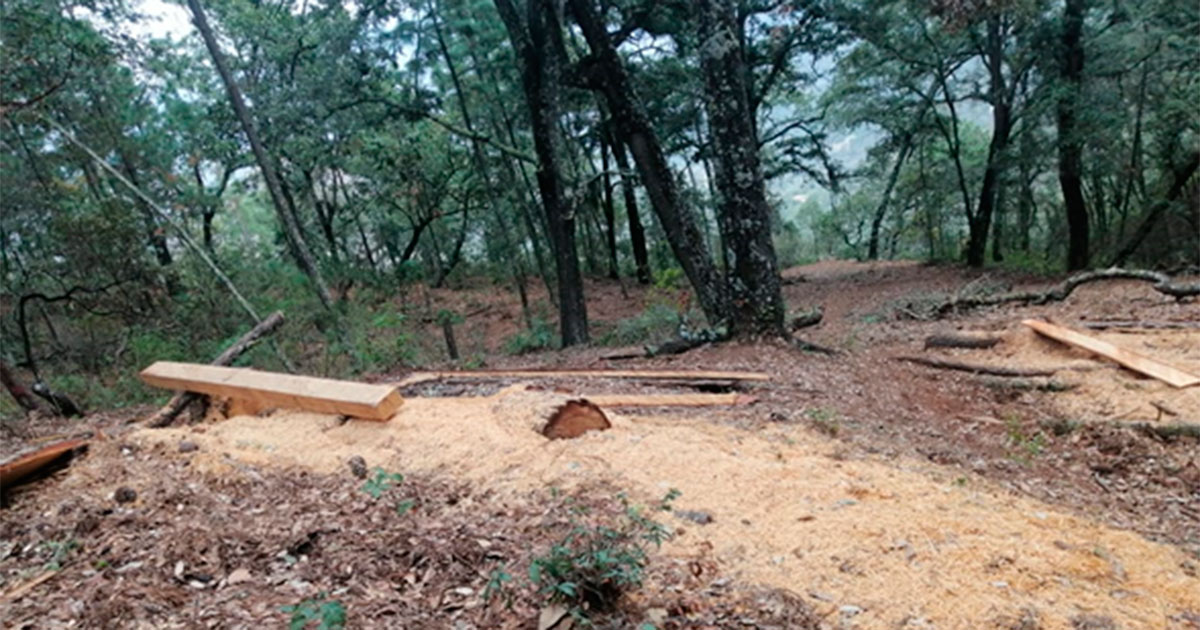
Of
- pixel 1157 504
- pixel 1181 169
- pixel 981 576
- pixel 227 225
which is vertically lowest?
pixel 1157 504

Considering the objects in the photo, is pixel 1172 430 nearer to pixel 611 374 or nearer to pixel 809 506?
pixel 809 506

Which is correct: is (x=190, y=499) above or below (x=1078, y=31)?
below

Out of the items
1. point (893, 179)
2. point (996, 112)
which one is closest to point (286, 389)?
point (996, 112)

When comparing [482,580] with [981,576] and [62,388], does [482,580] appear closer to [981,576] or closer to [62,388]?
[981,576]

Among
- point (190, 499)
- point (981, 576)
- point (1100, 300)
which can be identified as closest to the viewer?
point (981, 576)

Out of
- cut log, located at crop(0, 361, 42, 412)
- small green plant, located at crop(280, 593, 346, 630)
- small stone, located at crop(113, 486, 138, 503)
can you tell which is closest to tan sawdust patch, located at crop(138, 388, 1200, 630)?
small stone, located at crop(113, 486, 138, 503)

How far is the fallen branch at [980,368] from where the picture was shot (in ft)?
17.1

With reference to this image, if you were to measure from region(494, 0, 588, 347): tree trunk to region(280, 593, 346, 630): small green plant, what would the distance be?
8.12 m

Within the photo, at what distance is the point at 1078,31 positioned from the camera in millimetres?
10836

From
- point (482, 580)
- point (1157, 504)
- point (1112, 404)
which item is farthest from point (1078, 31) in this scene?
point (482, 580)

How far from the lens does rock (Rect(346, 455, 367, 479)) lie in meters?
3.16

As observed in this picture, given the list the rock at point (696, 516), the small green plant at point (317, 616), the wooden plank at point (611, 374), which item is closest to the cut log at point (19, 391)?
the wooden plank at point (611, 374)

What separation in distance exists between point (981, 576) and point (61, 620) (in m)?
3.05

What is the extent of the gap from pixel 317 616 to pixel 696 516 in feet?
4.92
